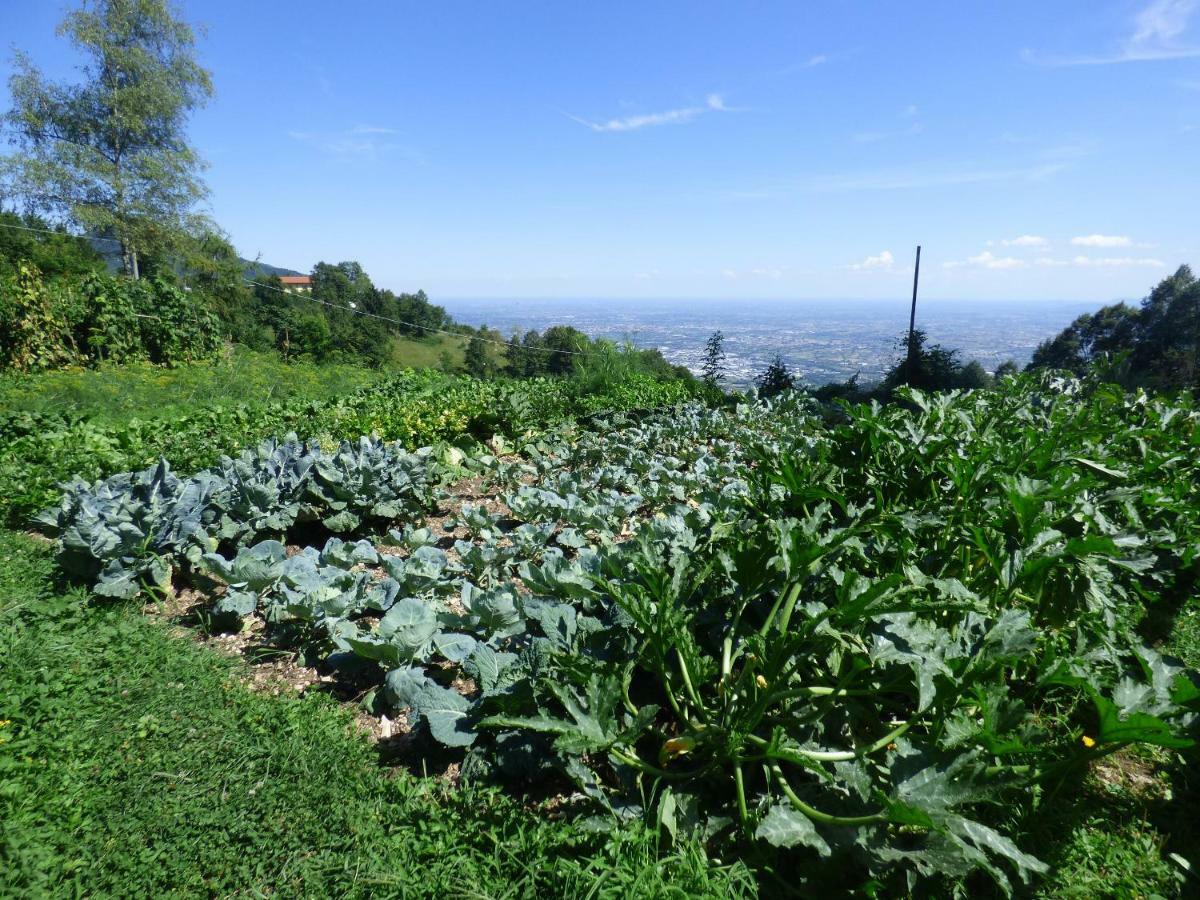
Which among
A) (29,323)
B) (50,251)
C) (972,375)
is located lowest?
(972,375)


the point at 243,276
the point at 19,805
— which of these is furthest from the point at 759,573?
the point at 243,276

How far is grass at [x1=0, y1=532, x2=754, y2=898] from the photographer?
1.48 metres

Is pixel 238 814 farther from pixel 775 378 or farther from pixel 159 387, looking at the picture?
pixel 775 378

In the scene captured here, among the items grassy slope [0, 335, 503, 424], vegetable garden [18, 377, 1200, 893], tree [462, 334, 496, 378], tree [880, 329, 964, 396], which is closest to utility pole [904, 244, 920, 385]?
tree [880, 329, 964, 396]

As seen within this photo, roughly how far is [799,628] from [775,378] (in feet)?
30.5

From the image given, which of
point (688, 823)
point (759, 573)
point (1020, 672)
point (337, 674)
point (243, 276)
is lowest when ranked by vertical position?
point (337, 674)

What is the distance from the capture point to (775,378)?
1030cm

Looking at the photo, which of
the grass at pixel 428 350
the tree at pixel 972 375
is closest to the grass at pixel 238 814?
the tree at pixel 972 375

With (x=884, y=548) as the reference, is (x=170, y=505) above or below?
below

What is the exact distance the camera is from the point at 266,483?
3.78 metres

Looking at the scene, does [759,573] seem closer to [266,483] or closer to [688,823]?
[688,823]

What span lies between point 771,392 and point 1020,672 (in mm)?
8088

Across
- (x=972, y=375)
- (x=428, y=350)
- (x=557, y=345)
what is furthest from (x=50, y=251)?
(x=972, y=375)

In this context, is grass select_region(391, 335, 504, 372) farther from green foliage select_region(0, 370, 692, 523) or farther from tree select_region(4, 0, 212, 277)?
green foliage select_region(0, 370, 692, 523)
